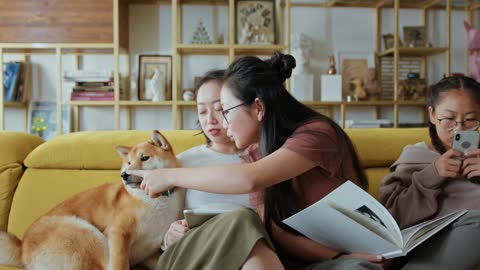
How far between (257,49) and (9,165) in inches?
90.0

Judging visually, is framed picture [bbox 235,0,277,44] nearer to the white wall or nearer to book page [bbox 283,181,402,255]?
the white wall

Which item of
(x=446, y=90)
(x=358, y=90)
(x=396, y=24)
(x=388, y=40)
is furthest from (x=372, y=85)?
(x=446, y=90)

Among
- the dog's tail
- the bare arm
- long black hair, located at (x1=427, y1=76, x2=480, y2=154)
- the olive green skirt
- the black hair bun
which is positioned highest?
the black hair bun

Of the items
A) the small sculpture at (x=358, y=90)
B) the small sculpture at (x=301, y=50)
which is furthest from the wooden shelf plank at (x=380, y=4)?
the small sculpture at (x=358, y=90)

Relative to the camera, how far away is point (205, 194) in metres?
1.52

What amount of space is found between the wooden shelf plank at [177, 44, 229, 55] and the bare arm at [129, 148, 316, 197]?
98.0 inches

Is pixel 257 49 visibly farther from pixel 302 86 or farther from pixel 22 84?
pixel 22 84

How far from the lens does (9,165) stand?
5.65ft

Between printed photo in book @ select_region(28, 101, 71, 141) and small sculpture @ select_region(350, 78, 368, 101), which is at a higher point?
small sculpture @ select_region(350, 78, 368, 101)

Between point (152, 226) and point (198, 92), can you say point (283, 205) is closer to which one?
point (152, 226)

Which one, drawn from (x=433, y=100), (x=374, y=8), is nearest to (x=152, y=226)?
(x=433, y=100)

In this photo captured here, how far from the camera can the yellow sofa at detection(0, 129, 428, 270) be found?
1692mm

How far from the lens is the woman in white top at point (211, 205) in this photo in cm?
106

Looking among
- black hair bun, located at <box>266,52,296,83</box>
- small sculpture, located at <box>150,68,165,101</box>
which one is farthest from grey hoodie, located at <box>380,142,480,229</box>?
small sculpture, located at <box>150,68,165,101</box>
